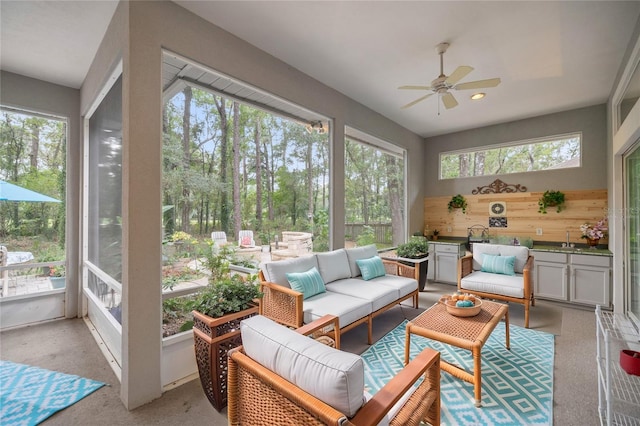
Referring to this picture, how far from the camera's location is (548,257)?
4383 mm

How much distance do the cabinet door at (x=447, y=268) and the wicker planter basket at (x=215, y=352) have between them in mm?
4399

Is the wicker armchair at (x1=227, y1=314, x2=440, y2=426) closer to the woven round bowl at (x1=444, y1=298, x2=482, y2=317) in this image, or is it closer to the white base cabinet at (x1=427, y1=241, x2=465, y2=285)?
the woven round bowl at (x1=444, y1=298, x2=482, y2=317)

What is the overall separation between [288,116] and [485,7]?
2192mm

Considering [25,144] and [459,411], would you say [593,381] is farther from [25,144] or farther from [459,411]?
[25,144]

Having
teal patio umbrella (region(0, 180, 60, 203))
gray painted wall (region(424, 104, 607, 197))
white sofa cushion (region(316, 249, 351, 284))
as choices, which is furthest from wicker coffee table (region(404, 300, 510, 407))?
teal patio umbrella (region(0, 180, 60, 203))

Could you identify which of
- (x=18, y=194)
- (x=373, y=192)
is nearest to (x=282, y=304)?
(x=373, y=192)

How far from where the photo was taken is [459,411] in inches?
77.8

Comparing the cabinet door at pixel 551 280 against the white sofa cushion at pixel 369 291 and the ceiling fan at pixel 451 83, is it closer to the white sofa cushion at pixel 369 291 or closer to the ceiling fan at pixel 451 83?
the white sofa cushion at pixel 369 291

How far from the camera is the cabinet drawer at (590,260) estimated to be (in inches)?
154

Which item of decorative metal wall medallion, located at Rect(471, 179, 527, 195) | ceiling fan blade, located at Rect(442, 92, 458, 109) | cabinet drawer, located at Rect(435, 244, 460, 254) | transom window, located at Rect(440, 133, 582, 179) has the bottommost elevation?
cabinet drawer, located at Rect(435, 244, 460, 254)

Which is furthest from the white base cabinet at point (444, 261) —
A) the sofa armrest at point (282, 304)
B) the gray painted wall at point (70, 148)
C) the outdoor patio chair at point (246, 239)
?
the gray painted wall at point (70, 148)

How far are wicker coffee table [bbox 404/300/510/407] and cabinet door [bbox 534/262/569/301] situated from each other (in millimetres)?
2216

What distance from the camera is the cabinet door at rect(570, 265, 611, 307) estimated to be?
3.93 metres

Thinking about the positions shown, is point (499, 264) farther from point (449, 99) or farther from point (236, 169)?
point (236, 169)
